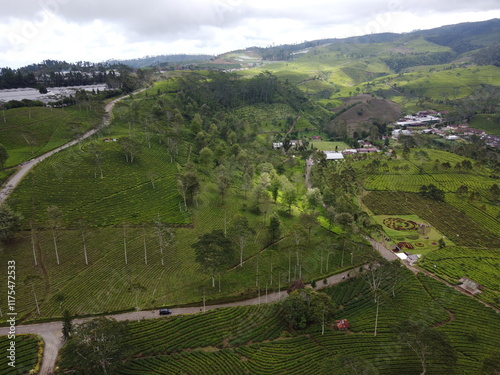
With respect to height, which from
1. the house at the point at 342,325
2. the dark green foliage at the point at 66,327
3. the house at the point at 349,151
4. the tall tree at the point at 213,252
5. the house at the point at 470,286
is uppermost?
the house at the point at 349,151

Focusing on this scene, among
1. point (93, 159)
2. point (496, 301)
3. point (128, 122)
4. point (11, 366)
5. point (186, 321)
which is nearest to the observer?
point (11, 366)

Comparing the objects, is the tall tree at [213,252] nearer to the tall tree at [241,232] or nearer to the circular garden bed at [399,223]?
the tall tree at [241,232]

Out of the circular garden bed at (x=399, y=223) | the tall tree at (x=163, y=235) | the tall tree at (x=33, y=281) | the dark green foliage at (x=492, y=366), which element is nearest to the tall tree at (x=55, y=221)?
the tall tree at (x=33, y=281)

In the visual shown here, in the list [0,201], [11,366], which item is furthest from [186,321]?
[0,201]

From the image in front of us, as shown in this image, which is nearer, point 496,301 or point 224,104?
point 496,301

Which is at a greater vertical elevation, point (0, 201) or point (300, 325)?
point (0, 201)

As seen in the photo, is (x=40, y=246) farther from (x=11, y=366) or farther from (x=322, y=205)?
(x=322, y=205)

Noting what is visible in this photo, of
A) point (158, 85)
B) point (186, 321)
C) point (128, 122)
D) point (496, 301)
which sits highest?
point (158, 85)

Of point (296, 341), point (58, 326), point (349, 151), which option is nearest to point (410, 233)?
point (296, 341)
